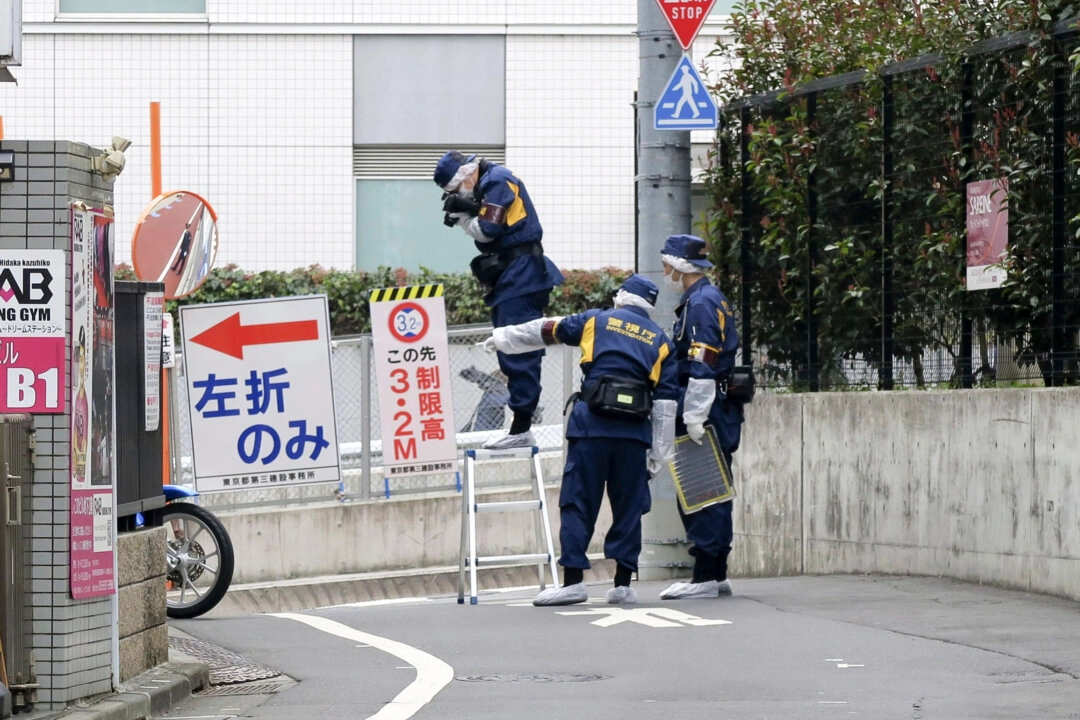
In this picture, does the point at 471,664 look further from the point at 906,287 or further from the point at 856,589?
the point at 906,287

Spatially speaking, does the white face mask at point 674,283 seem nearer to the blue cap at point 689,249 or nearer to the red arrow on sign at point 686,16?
the blue cap at point 689,249

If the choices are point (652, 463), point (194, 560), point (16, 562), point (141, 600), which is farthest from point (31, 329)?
point (652, 463)

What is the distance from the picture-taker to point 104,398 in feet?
25.6

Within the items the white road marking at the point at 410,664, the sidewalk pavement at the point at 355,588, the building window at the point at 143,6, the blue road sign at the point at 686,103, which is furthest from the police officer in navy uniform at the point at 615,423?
the building window at the point at 143,6

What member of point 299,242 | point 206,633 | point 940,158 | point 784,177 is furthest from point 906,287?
point 299,242

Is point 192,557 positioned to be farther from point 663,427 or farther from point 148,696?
point 148,696

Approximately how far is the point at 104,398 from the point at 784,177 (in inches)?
311

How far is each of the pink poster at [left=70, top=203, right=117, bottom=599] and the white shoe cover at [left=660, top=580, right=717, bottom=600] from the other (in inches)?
187

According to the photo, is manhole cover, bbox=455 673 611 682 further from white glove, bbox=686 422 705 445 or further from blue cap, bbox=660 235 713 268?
blue cap, bbox=660 235 713 268

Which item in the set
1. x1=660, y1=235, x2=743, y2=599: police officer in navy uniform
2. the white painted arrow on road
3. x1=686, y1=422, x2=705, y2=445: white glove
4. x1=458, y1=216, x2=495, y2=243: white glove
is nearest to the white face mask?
x1=660, y1=235, x2=743, y2=599: police officer in navy uniform

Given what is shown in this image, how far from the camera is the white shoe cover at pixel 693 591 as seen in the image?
1180 centimetres

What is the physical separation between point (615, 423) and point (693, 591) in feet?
4.16

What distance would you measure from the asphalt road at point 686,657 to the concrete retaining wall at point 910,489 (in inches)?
12.9

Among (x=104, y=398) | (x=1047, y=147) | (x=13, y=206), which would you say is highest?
(x=1047, y=147)
